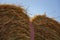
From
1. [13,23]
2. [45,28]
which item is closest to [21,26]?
[13,23]

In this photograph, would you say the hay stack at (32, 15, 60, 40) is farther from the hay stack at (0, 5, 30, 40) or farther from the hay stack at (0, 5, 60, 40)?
the hay stack at (0, 5, 30, 40)

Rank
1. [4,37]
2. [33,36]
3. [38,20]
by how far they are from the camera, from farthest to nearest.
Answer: [38,20] → [33,36] → [4,37]

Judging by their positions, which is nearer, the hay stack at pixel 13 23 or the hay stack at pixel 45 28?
the hay stack at pixel 13 23

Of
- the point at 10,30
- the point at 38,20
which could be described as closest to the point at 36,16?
the point at 38,20

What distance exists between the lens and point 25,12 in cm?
434

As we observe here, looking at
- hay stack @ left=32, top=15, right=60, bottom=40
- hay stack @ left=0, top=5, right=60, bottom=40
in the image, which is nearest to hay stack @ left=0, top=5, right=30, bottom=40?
hay stack @ left=0, top=5, right=60, bottom=40

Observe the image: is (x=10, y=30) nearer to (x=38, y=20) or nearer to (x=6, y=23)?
(x=6, y=23)

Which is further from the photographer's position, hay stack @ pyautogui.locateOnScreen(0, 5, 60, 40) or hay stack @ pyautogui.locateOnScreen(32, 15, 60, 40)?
hay stack @ pyautogui.locateOnScreen(32, 15, 60, 40)

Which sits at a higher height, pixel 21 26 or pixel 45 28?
pixel 45 28

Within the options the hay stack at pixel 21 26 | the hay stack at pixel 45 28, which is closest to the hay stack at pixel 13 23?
the hay stack at pixel 21 26

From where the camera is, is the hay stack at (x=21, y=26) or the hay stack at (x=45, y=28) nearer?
the hay stack at (x=21, y=26)

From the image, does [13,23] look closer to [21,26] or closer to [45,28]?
[21,26]

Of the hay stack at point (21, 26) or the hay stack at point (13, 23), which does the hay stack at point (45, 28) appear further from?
the hay stack at point (13, 23)

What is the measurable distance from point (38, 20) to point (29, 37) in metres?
0.53
